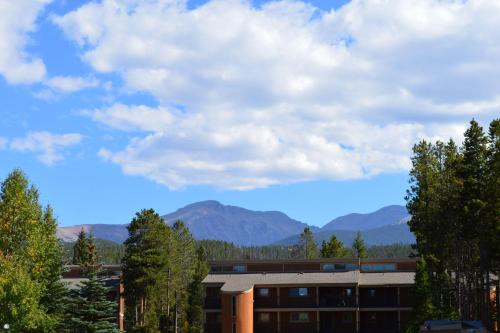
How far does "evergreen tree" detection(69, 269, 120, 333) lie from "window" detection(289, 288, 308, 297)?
79.8 ft

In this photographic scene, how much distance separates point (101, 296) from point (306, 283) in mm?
25284

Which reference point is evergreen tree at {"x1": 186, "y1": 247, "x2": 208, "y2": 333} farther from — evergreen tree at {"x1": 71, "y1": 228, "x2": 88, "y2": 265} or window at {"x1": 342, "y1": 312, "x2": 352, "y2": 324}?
window at {"x1": 342, "y1": 312, "x2": 352, "y2": 324}

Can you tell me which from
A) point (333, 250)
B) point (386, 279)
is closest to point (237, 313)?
point (386, 279)

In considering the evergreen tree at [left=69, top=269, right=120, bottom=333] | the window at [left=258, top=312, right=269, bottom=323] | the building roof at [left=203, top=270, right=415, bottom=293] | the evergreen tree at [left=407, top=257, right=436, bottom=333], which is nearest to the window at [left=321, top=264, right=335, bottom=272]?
the building roof at [left=203, top=270, right=415, bottom=293]

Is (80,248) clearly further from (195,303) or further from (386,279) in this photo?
(386,279)

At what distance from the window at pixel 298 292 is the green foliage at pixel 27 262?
25.2 metres

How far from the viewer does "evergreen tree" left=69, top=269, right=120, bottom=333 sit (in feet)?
179

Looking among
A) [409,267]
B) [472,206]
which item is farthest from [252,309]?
[472,206]

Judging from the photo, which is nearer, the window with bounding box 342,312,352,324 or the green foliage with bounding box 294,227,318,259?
the window with bounding box 342,312,352,324

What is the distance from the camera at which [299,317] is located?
7444 centimetres

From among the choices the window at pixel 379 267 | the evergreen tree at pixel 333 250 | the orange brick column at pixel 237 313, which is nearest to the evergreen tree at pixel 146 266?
the orange brick column at pixel 237 313

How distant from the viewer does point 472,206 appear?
58188mm

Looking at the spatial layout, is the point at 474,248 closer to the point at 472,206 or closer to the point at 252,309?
the point at 472,206

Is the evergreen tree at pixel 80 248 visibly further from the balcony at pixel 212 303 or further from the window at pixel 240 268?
the balcony at pixel 212 303
